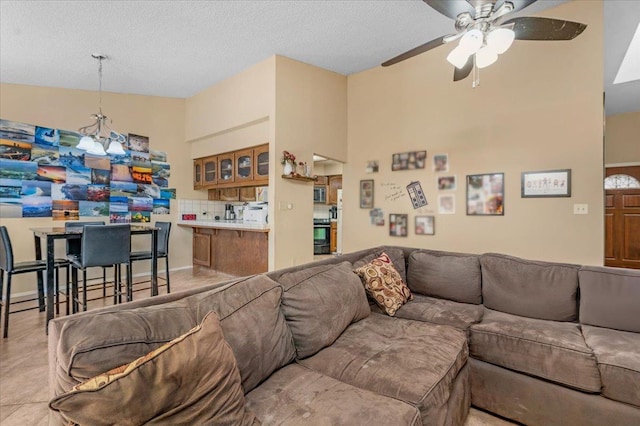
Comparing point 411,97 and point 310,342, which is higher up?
point 411,97

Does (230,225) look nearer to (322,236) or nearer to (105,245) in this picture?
(105,245)

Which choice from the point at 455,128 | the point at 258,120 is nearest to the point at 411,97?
the point at 455,128

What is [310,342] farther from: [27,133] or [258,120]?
[27,133]

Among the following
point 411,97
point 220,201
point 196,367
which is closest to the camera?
point 196,367

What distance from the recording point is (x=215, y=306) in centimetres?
133

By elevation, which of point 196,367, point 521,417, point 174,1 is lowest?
point 521,417

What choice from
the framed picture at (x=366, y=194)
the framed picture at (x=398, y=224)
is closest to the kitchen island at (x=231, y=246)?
the framed picture at (x=366, y=194)

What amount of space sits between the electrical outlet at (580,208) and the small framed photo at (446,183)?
3.95 ft

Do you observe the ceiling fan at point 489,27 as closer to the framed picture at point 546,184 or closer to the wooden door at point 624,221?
the framed picture at point 546,184

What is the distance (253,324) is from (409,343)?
2.91 feet

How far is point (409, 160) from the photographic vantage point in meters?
4.26

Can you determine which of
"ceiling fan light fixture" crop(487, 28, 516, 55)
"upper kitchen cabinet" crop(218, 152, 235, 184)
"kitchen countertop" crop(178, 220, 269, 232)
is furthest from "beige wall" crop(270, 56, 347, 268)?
"ceiling fan light fixture" crop(487, 28, 516, 55)

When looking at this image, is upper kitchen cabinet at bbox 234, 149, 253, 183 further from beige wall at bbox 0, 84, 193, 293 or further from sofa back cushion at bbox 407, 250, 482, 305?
sofa back cushion at bbox 407, 250, 482, 305

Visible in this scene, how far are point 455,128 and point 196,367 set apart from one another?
3.90 meters
